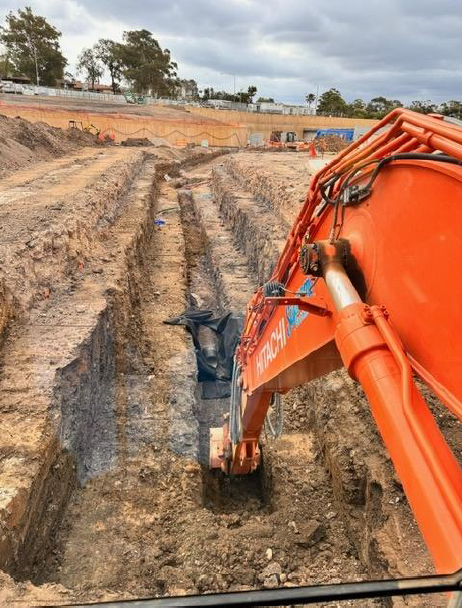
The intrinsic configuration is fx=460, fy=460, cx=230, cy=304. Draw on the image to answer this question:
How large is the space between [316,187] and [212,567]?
12.1ft

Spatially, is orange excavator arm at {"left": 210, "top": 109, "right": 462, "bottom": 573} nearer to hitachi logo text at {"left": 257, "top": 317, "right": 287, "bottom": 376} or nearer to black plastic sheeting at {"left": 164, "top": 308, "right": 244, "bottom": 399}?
hitachi logo text at {"left": 257, "top": 317, "right": 287, "bottom": 376}

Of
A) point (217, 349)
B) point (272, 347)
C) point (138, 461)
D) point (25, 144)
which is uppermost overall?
point (272, 347)

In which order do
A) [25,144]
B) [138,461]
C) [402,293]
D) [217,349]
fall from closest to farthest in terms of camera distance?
[402,293] → [138,461] → [217,349] → [25,144]

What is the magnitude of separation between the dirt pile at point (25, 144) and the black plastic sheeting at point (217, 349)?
986 cm

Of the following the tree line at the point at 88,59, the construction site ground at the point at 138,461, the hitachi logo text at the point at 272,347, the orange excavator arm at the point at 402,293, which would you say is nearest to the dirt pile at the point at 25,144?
the construction site ground at the point at 138,461

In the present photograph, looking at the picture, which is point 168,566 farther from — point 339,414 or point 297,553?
point 339,414

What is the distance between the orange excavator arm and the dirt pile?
15262 mm

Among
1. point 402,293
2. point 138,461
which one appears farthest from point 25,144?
point 402,293

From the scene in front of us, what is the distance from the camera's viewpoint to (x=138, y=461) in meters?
5.98

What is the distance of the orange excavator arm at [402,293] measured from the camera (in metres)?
1.64

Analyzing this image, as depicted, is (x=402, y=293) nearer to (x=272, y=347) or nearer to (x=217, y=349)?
(x=272, y=347)

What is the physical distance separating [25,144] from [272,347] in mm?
20946

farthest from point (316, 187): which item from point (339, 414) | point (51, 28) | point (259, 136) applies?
point (51, 28)

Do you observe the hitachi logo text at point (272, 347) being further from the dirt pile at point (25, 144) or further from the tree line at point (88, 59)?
the tree line at point (88, 59)
